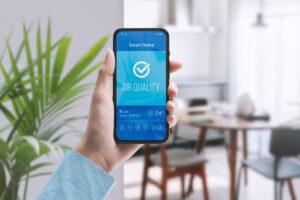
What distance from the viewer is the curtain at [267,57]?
394 centimetres

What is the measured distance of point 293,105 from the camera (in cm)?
396

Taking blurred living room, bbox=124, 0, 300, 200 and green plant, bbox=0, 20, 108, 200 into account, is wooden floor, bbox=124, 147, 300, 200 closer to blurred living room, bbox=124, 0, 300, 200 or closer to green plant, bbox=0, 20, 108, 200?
blurred living room, bbox=124, 0, 300, 200

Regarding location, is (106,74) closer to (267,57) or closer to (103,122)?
(103,122)

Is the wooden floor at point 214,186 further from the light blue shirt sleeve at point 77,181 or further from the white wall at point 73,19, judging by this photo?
the light blue shirt sleeve at point 77,181

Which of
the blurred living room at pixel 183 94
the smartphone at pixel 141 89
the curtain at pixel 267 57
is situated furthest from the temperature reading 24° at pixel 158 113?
the curtain at pixel 267 57

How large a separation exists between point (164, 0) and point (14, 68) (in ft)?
13.1

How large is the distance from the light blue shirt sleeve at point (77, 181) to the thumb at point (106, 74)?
0.13 meters

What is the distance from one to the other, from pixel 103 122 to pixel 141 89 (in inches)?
4.1

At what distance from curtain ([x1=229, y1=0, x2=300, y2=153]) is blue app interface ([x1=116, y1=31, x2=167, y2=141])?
3077mm

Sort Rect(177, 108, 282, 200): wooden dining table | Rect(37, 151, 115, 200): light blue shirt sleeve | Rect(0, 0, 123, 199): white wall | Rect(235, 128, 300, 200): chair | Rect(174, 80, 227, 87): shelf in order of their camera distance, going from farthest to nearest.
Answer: Rect(174, 80, 227, 87): shelf, Rect(177, 108, 282, 200): wooden dining table, Rect(235, 128, 300, 200): chair, Rect(0, 0, 123, 199): white wall, Rect(37, 151, 115, 200): light blue shirt sleeve

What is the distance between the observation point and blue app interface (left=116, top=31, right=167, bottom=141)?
28.5 inches

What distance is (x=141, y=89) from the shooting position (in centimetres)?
73

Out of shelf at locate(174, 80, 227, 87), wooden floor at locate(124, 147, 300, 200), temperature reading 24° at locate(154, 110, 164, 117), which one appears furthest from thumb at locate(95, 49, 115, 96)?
shelf at locate(174, 80, 227, 87)

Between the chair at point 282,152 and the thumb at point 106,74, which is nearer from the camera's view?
the thumb at point 106,74
